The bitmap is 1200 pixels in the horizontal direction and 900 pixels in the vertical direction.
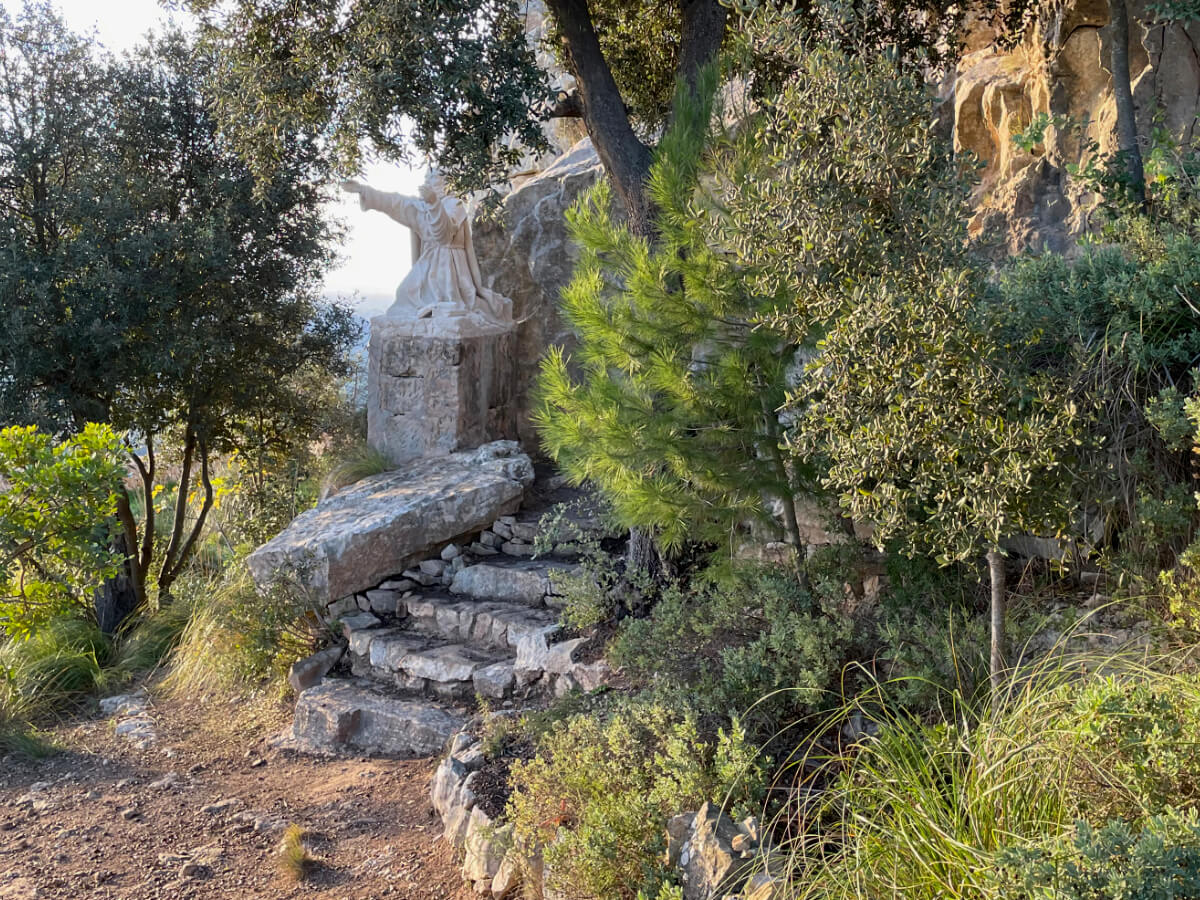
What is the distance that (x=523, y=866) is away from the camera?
345cm

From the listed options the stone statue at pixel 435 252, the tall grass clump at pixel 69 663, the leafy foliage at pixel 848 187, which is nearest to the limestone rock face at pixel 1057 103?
the leafy foliage at pixel 848 187

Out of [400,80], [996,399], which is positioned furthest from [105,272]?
[996,399]

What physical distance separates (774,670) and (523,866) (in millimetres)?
1234

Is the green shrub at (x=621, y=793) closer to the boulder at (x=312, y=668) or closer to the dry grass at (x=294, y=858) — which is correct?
the dry grass at (x=294, y=858)

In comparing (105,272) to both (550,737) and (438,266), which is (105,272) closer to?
(438,266)

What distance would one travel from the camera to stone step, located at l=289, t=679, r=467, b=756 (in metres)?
5.14

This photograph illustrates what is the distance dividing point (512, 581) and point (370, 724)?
1.37 metres

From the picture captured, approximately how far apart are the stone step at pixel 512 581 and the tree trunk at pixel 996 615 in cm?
312

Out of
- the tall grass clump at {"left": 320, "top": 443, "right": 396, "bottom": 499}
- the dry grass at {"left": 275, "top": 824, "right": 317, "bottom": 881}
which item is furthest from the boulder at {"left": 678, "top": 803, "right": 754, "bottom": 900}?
the tall grass clump at {"left": 320, "top": 443, "right": 396, "bottom": 499}

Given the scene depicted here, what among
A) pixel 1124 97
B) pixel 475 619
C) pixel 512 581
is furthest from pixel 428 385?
pixel 1124 97

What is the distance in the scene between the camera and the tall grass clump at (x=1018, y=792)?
2.20 metres

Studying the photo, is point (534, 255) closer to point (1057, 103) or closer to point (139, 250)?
point (139, 250)

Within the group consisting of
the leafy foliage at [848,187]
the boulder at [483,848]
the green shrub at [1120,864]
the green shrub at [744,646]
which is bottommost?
the boulder at [483,848]

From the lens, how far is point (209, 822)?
15.0 ft
